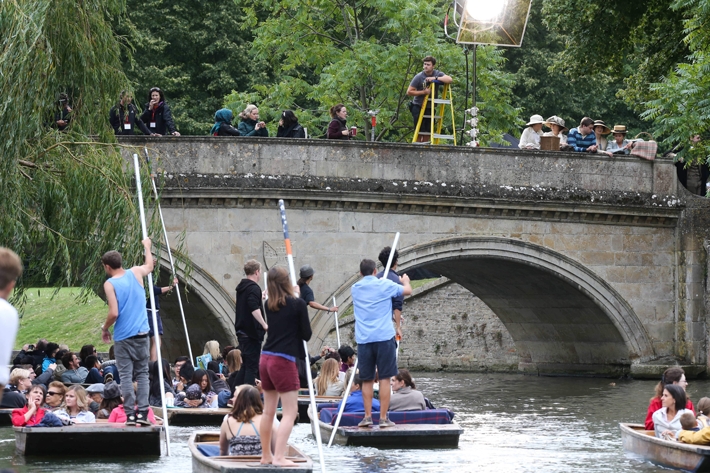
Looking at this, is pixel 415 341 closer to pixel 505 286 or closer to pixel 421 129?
pixel 505 286

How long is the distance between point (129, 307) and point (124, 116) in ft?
18.8

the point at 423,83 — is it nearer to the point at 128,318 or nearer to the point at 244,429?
the point at 128,318

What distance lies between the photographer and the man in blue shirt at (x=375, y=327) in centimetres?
930

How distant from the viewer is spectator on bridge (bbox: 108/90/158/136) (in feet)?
42.0

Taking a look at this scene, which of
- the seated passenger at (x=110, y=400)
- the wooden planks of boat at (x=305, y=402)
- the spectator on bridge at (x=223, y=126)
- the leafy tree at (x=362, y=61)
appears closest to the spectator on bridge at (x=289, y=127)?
the spectator on bridge at (x=223, y=126)

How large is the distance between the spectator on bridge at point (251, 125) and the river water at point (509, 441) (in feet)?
13.1

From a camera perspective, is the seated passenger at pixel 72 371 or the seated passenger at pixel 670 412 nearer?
the seated passenger at pixel 670 412

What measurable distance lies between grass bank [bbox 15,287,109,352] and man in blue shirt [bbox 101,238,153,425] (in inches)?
704

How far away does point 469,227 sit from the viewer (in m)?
17.5

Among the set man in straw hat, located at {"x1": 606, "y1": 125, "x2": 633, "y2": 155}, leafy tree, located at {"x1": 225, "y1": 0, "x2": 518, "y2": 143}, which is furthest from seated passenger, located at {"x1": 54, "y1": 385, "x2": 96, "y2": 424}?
leafy tree, located at {"x1": 225, "y1": 0, "x2": 518, "y2": 143}

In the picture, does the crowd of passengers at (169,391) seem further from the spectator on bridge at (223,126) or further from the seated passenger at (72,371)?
the spectator on bridge at (223,126)

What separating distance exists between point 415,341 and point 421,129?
562 cm

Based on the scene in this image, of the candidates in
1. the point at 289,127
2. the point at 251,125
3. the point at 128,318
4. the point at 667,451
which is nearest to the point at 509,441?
the point at 667,451

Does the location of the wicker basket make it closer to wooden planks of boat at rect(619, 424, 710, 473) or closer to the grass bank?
wooden planks of boat at rect(619, 424, 710, 473)
